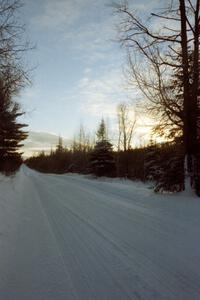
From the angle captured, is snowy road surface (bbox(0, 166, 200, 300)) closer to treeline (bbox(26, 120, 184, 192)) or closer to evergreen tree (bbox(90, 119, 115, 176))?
treeline (bbox(26, 120, 184, 192))

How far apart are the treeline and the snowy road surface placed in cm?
364

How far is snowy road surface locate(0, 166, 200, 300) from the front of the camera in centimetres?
390

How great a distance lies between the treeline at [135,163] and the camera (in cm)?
1311

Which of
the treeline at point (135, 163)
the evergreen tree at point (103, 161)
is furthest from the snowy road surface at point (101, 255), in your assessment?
the evergreen tree at point (103, 161)

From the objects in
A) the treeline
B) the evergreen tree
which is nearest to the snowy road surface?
the treeline

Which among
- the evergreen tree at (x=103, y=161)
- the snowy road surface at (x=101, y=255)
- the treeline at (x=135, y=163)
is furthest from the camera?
the evergreen tree at (x=103, y=161)

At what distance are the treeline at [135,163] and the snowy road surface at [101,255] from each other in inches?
143

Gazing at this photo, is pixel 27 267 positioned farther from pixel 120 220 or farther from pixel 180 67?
pixel 180 67

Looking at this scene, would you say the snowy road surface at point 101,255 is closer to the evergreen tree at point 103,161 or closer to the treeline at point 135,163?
the treeline at point 135,163

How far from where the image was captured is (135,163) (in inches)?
1700

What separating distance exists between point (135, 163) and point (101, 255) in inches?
1503

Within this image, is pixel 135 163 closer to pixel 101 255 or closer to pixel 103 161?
pixel 103 161

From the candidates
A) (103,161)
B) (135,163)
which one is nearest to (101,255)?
(103,161)

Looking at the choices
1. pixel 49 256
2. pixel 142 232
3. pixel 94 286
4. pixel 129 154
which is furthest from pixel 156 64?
pixel 129 154
